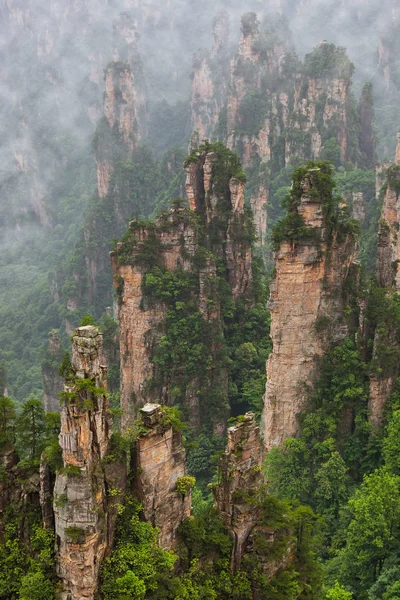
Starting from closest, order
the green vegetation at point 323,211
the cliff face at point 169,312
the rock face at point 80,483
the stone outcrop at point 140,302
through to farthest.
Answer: the rock face at point 80,483 < the green vegetation at point 323,211 < the cliff face at point 169,312 < the stone outcrop at point 140,302

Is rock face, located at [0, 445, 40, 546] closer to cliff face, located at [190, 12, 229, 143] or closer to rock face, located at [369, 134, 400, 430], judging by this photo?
rock face, located at [369, 134, 400, 430]

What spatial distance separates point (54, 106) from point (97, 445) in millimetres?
125817

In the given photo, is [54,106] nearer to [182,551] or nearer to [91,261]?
[91,261]

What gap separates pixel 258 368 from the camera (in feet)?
128

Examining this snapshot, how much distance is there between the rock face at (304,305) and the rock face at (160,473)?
462 inches

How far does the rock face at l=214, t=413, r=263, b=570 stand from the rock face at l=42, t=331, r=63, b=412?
121ft

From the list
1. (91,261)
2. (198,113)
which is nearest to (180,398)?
(91,261)

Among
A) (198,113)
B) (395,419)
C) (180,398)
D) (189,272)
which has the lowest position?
(180,398)

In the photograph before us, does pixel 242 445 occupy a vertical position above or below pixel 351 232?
below

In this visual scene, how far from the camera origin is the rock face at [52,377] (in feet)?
182

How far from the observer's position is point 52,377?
5606 cm

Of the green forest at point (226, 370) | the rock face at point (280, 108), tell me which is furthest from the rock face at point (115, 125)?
the rock face at point (280, 108)

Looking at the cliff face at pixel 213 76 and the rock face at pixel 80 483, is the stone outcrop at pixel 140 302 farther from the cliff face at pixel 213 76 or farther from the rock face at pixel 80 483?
the cliff face at pixel 213 76

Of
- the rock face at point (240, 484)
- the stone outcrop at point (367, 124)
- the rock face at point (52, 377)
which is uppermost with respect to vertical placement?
the stone outcrop at point (367, 124)
